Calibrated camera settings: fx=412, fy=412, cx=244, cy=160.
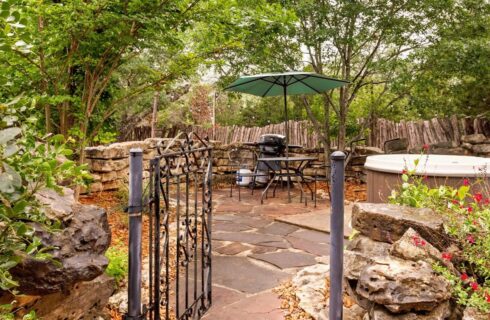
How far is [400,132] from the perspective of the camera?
27.5 ft

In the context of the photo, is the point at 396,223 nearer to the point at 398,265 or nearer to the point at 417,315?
the point at 398,265

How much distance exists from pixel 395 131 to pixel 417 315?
7057 millimetres

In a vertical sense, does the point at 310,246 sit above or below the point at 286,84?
below

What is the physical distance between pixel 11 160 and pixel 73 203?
0.90 meters

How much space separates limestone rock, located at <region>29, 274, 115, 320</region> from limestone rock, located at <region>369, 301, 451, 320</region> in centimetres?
141

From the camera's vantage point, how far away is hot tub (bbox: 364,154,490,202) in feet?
11.0

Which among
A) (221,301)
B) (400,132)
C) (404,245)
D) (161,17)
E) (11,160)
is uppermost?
(161,17)

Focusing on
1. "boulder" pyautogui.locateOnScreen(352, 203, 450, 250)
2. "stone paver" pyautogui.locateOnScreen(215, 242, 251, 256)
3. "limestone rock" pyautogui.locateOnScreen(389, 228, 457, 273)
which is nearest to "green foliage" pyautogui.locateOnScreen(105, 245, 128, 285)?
"stone paver" pyautogui.locateOnScreen(215, 242, 251, 256)

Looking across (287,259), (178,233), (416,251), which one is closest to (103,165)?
(287,259)

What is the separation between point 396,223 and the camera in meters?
2.39

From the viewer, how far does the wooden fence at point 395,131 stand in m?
7.77

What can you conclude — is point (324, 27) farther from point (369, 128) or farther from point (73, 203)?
point (73, 203)

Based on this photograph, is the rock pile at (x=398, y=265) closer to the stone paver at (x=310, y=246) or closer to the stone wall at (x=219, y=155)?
the stone paver at (x=310, y=246)

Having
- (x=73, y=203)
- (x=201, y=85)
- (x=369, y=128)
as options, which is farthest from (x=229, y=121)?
(x=73, y=203)
